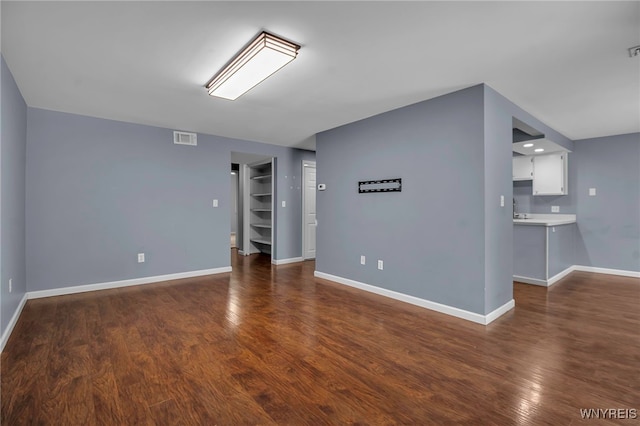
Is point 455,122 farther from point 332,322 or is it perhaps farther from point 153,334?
point 153,334

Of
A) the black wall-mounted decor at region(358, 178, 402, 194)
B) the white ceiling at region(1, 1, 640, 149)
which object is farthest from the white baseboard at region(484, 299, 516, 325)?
the white ceiling at region(1, 1, 640, 149)

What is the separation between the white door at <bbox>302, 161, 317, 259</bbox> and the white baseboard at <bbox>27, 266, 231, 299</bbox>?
5.87ft

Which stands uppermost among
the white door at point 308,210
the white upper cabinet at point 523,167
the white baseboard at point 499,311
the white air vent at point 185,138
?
the white air vent at point 185,138

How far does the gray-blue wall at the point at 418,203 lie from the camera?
10.0ft

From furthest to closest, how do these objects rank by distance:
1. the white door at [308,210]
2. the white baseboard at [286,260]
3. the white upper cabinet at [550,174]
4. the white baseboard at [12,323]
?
the white door at [308,210]
the white baseboard at [286,260]
the white upper cabinet at [550,174]
the white baseboard at [12,323]

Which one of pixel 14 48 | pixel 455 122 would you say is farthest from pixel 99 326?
pixel 455 122

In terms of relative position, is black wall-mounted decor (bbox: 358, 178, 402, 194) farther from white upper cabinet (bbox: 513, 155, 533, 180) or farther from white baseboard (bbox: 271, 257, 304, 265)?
white upper cabinet (bbox: 513, 155, 533, 180)

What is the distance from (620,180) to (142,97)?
7.44 metres

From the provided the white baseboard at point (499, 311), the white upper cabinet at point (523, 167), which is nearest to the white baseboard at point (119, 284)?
the white baseboard at point (499, 311)

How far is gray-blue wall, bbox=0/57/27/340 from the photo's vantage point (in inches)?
98.0

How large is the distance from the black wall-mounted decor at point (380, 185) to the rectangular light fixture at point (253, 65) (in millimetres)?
2015

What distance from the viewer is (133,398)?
1.81m

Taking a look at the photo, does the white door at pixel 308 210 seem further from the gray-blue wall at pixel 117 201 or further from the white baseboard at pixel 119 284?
the white baseboard at pixel 119 284

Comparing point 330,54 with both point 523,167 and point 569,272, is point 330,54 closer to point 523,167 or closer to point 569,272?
point 523,167
